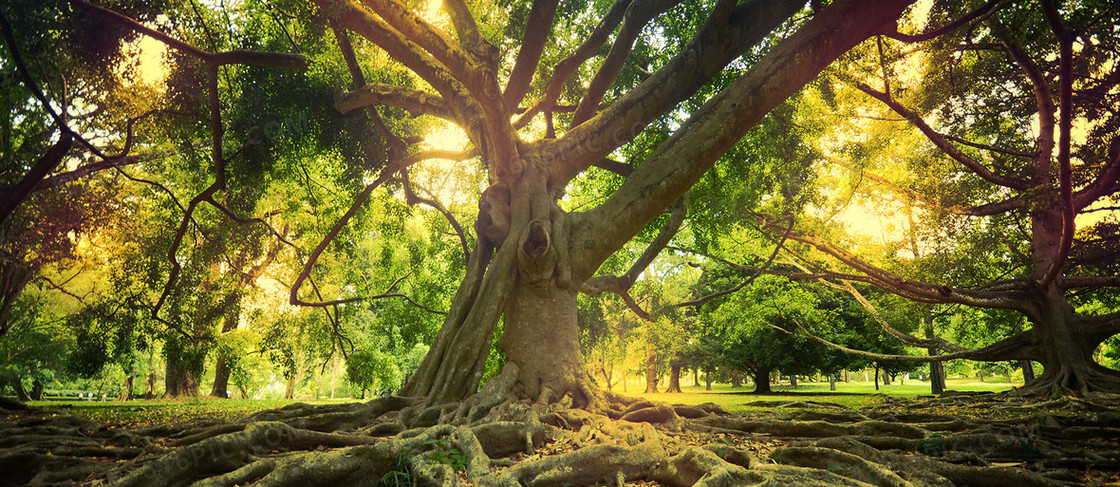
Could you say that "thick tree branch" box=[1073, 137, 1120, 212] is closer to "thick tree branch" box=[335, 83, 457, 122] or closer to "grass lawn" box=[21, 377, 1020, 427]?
"grass lawn" box=[21, 377, 1020, 427]

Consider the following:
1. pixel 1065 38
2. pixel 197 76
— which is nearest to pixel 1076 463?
pixel 1065 38

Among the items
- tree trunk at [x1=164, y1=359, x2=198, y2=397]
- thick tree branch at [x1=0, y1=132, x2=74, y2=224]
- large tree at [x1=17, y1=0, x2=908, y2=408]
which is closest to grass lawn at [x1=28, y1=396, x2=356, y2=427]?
thick tree branch at [x1=0, y1=132, x2=74, y2=224]

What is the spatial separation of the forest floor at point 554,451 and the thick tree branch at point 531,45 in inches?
157

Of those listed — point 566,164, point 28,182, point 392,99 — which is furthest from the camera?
point 566,164

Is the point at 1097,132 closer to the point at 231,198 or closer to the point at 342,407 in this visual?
the point at 342,407

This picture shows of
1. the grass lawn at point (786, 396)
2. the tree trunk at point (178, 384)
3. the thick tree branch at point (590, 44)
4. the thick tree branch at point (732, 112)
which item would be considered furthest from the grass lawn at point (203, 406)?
the thick tree branch at point (590, 44)

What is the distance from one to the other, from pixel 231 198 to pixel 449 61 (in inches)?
294

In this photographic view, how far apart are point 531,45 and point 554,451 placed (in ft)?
14.0

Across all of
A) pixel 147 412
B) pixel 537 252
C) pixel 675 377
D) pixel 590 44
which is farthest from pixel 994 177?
pixel 675 377

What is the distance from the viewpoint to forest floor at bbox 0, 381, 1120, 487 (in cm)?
308

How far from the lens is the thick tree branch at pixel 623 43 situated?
6.71 meters

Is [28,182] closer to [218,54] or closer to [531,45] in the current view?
[218,54]

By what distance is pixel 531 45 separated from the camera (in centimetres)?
541

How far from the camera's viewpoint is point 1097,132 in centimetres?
930
